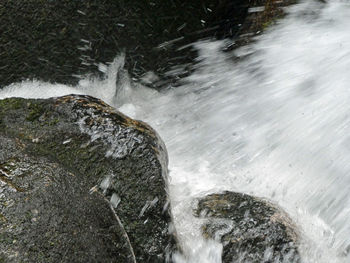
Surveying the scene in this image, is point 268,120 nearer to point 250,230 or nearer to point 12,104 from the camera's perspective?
point 250,230

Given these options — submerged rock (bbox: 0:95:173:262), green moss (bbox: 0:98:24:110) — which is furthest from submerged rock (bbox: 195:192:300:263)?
Result: green moss (bbox: 0:98:24:110)

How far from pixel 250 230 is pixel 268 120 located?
1.89 meters

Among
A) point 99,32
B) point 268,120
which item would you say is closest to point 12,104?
point 99,32

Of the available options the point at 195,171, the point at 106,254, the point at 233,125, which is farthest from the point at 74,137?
the point at 233,125

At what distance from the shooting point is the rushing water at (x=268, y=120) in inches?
178

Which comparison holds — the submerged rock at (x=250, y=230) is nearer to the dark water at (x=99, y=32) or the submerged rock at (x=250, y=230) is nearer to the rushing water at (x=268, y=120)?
the rushing water at (x=268, y=120)

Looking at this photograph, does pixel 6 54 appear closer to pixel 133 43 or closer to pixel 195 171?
pixel 133 43

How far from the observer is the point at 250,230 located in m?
3.91

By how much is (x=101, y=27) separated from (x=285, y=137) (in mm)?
2578

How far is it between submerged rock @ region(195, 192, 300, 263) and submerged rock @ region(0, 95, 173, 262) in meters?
0.50

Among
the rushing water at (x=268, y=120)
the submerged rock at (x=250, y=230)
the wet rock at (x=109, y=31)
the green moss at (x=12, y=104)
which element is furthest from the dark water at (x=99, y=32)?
the submerged rock at (x=250, y=230)

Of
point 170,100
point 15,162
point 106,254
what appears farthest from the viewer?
point 170,100

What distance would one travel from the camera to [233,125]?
5.69 meters

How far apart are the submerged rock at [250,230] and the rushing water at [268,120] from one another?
11 cm
